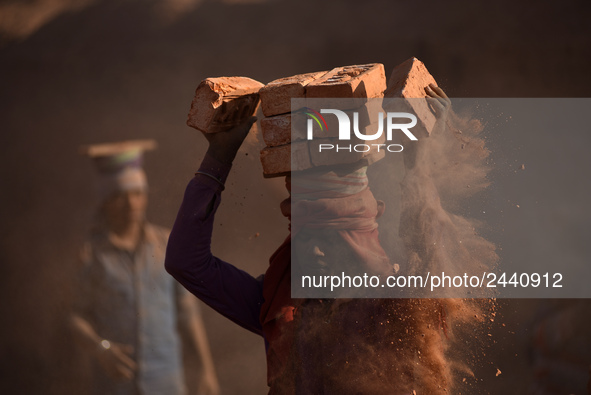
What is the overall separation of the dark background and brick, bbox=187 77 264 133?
1.21 meters

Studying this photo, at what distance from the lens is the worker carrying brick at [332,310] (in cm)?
172

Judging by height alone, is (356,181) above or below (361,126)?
below

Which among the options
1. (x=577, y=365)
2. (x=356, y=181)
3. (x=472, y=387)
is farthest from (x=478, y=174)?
(x=577, y=365)

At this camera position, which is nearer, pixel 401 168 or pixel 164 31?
pixel 401 168

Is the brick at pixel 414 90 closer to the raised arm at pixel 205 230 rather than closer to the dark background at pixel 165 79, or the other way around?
the raised arm at pixel 205 230

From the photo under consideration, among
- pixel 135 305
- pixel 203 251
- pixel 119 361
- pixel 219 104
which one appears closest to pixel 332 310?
pixel 203 251

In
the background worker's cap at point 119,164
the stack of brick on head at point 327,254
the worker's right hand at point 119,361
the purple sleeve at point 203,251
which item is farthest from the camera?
the background worker's cap at point 119,164

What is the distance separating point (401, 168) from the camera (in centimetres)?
246

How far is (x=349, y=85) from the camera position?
159cm

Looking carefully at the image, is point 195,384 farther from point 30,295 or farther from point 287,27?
point 287,27

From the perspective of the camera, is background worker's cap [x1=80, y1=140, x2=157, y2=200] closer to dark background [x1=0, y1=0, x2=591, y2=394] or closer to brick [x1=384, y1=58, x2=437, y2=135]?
dark background [x1=0, y1=0, x2=591, y2=394]

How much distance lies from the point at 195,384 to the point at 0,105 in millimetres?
2028

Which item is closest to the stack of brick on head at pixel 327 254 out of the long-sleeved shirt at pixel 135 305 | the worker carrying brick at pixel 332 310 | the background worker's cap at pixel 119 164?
the worker carrying brick at pixel 332 310

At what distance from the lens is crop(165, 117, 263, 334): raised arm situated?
1841mm
